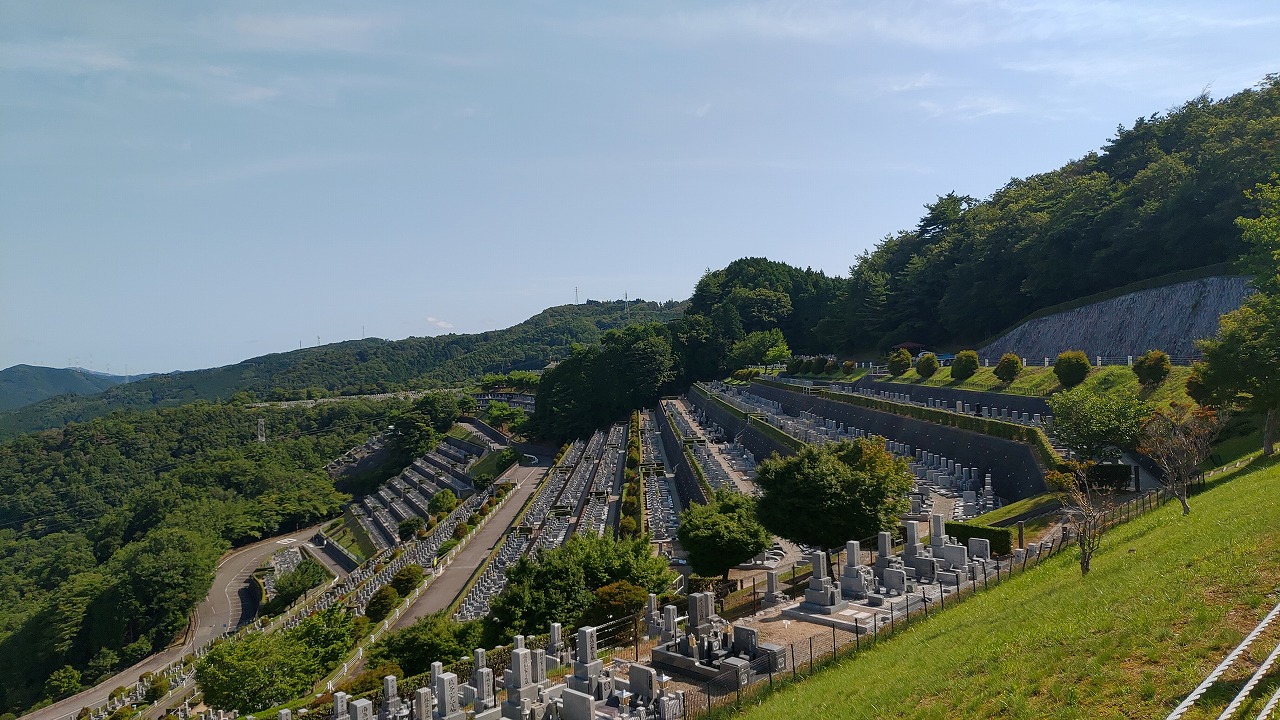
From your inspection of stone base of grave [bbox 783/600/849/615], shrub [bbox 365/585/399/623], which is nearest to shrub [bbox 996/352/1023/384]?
stone base of grave [bbox 783/600/849/615]

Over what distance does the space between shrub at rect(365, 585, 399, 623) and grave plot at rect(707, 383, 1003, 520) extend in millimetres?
18778

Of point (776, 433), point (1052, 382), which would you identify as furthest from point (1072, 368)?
point (776, 433)

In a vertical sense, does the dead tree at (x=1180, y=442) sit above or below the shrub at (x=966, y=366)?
below

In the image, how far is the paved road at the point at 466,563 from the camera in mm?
31578

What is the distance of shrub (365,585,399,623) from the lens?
3119 cm

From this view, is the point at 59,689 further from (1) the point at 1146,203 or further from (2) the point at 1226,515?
(1) the point at 1146,203

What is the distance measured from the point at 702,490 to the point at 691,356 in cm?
5344

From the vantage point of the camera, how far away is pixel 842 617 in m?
15.5

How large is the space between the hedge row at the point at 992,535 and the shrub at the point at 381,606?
22.5 meters

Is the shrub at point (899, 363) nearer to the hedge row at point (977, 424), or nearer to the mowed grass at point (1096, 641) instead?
the hedge row at point (977, 424)

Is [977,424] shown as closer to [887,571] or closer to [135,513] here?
[887,571]

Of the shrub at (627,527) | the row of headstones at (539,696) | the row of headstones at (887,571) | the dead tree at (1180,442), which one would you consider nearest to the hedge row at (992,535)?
the row of headstones at (887,571)

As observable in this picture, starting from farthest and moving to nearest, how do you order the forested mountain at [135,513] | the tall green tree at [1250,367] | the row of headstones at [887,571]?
the forested mountain at [135,513], the tall green tree at [1250,367], the row of headstones at [887,571]

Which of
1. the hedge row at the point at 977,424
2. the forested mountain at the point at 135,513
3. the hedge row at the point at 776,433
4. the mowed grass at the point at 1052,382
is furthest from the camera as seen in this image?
the forested mountain at the point at 135,513
